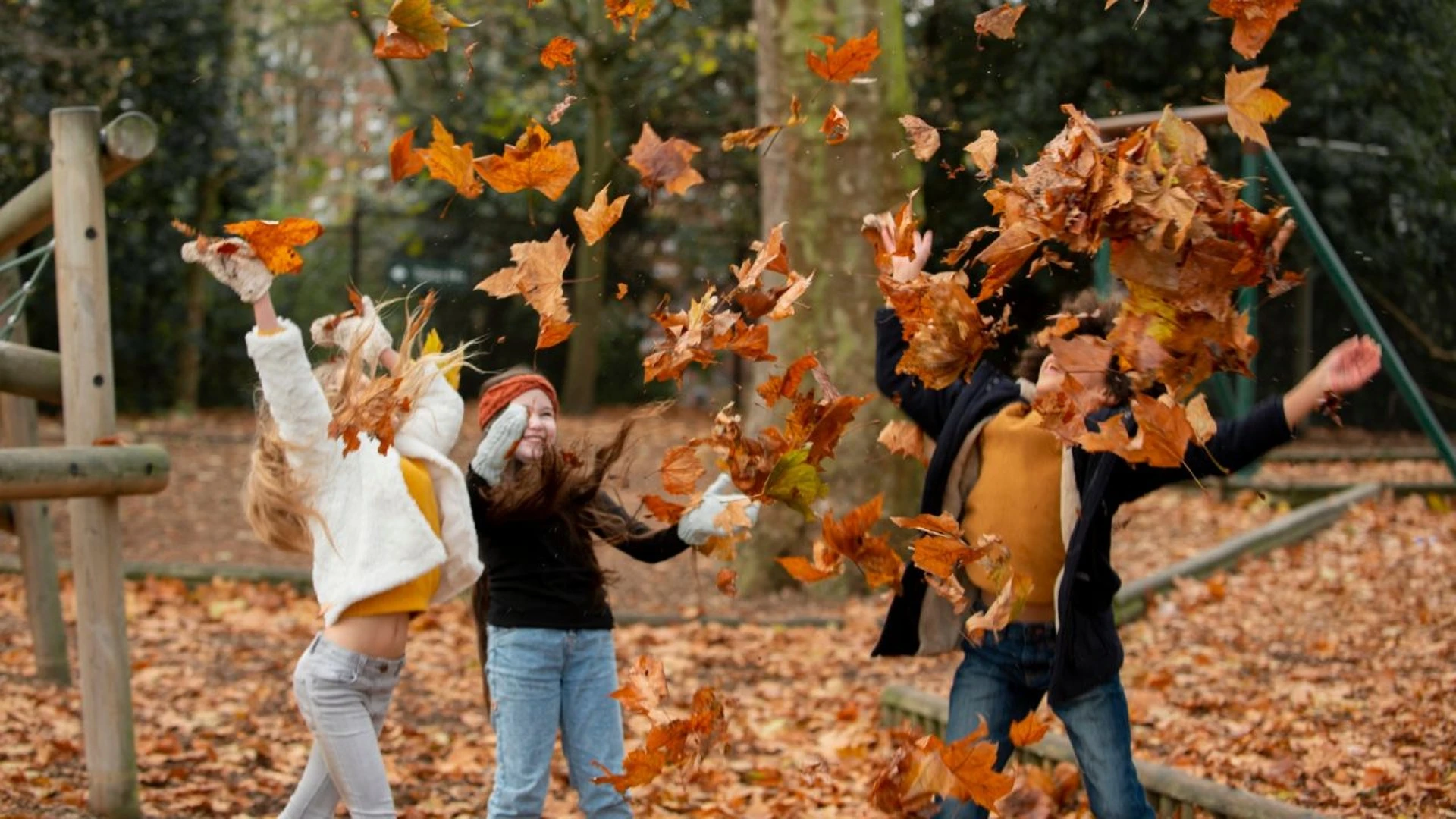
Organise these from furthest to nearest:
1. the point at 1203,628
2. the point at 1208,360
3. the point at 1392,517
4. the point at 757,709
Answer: the point at 1392,517, the point at 1203,628, the point at 757,709, the point at 1208,360

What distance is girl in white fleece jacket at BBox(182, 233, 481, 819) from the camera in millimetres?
3943

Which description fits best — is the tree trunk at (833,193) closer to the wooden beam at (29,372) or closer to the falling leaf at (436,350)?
the wooden beam at (29,372)

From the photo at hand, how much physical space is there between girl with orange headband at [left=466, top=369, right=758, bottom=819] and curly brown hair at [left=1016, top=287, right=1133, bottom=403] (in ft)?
2.62

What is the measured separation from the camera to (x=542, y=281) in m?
3.77

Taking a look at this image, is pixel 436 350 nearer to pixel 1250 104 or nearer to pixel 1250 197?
pixel 1250 104

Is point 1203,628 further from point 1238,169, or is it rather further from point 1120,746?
point 1238,169

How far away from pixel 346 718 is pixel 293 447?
2.25 feet

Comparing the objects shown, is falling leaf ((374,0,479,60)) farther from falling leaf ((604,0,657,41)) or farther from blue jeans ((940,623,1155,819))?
blue jeans ((940,623,1155,819))

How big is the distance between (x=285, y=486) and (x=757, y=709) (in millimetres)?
3058

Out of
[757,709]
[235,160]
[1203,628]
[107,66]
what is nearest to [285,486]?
[757,709]

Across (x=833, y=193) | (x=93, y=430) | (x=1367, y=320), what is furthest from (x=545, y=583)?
(x=833, y=193)

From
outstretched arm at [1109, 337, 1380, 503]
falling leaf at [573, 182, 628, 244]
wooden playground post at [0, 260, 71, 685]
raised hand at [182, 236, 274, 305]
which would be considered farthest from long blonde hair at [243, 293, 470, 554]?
wooden playground post at [0, 260, 71, 685]

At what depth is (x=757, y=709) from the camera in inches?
262

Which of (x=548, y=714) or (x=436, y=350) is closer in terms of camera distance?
(x=548, y=714)
